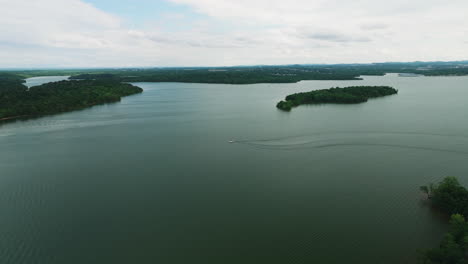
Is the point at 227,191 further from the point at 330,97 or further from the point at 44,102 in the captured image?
the point at 44,102

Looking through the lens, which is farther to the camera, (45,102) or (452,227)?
(45,102)

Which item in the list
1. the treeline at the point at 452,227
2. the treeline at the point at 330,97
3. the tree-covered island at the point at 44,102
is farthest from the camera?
the treeline at the point at 330,97

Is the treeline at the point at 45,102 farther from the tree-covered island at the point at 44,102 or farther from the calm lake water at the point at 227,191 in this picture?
the calm lake water at the point at 227,191

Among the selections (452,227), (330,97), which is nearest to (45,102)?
(330,97)

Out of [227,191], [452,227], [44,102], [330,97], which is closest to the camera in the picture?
[452,227]

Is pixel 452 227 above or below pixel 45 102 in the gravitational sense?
below

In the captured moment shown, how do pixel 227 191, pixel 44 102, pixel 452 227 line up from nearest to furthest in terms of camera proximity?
1. pixel 452 227
2. pixel 227 191
3. pixel 44 102

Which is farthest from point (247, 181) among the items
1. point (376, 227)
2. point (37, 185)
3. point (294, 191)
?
point (37, 185)

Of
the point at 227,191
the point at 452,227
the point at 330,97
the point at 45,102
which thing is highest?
the point at 330,97

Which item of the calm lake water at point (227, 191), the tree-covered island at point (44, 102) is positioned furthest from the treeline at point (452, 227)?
the tree-covered island at point (44, 102)
